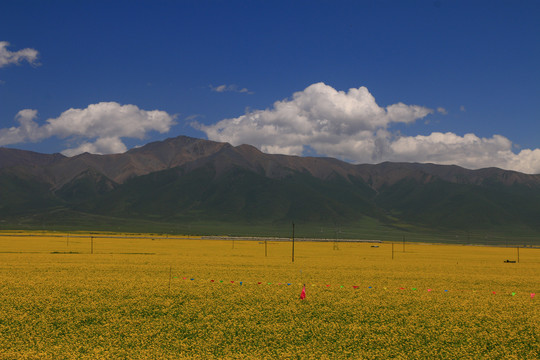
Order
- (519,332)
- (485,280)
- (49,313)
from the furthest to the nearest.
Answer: (485,280), (49,313), (519,332)

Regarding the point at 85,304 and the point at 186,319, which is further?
the point at 85,304

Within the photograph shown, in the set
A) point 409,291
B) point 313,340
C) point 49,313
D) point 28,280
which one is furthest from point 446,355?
point 28,280

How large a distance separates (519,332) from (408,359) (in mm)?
5203

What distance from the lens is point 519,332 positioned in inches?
603

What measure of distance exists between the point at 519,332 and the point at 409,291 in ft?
22.7

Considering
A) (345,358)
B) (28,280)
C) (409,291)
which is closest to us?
(345,358)

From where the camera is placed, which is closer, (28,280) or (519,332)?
(519,332)

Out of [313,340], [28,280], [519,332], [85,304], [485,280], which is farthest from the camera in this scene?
[485,280]

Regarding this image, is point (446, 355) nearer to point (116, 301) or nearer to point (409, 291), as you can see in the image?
point (409, 291)

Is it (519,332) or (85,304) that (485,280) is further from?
(85,304)

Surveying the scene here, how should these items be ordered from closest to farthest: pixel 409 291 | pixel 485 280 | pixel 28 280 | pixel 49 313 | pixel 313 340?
pixel 313 340
pixel 49 313
pixel 409 291
pixel 28 280
pixel 485 280

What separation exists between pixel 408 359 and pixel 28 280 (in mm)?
20071

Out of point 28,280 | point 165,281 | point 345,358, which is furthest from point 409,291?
point 28,280

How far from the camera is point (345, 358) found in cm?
1283
